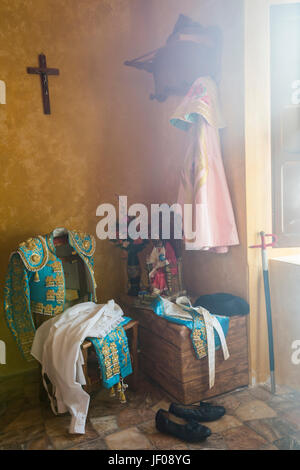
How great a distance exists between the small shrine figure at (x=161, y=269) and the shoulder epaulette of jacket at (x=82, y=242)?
0.46 m

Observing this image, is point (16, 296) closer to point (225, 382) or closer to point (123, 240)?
point (123, 240)

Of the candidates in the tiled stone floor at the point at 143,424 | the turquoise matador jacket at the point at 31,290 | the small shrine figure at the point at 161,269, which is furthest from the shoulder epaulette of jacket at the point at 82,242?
the tiled stone floor at the point at 143,424

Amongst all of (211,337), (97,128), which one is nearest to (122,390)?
(211,337)

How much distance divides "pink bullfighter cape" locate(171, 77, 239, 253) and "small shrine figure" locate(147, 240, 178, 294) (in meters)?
0.30

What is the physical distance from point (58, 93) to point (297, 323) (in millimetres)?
2391

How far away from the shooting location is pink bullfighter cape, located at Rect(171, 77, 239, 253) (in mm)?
2316

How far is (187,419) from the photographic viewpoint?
6.63 feet

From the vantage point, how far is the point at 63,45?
2.81 metres

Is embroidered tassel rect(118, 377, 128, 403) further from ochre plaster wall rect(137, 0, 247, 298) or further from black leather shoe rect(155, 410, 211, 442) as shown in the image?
ochre plaster wall rect(137, 0, 247, 298)

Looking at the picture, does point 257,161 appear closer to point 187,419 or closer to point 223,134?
point 223,134

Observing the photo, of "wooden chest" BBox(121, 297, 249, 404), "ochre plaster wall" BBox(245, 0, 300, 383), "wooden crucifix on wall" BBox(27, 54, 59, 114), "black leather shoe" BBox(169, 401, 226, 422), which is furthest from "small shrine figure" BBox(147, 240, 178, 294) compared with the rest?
"wooden crucifix on wall" BBox(27, 54, 59, 114)

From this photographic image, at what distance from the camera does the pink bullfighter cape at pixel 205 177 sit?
2.32 m
